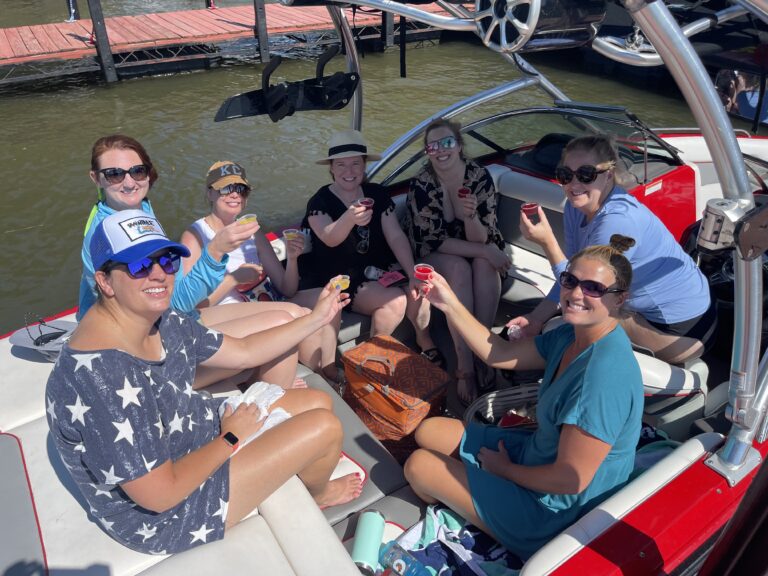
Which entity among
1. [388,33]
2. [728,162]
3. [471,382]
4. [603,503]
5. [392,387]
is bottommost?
[471,382]

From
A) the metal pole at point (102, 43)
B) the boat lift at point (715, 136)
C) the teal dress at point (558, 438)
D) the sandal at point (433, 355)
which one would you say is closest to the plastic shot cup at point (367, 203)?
the sandal at point (433, 355)

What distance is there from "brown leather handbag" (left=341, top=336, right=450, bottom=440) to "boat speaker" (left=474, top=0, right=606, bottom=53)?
140 centimetres

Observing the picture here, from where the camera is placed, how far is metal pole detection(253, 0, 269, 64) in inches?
432

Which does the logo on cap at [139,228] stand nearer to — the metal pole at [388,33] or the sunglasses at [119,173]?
the sunglasses at [119,173]

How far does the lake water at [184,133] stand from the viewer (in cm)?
643

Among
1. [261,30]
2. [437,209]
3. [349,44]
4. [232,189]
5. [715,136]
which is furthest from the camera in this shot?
[261,30]

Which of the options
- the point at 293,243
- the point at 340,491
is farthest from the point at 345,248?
the point at 340,491

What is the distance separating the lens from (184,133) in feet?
29.1

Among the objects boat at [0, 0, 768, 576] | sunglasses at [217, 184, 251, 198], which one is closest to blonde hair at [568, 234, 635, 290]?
boat at [0, 0, 768, 576]

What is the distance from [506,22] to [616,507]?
1.31 meters

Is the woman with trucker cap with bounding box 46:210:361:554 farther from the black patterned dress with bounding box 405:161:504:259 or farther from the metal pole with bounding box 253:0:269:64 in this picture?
the metal pole with bounding box 253:0:269:64

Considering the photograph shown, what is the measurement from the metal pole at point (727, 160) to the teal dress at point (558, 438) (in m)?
0.26

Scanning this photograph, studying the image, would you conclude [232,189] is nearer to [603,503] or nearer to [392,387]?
[392,387]

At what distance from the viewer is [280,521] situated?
5.64ft
